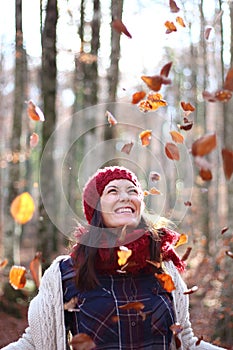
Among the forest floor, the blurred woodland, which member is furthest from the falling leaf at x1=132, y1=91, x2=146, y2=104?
the forest floor

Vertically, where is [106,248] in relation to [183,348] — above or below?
above

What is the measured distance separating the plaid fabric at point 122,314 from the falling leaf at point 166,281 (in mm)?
21

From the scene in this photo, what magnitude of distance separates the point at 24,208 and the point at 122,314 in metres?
1.22

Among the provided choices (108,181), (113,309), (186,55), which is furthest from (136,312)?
(186,55)

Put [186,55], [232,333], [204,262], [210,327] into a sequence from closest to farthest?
1. [232,333]
2. [210,327]
3. [204,262]
4. [186,55]

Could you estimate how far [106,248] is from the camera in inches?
113

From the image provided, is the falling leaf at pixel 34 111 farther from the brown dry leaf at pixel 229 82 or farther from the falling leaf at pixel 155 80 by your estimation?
the brown dry leaf at pixel 229 82

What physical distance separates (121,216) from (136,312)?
47 cm

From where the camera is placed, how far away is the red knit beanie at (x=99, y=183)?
2934mm

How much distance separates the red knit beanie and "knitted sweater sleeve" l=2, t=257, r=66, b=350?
42 cm

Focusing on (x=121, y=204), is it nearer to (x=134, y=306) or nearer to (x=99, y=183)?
(x=99, y=183)

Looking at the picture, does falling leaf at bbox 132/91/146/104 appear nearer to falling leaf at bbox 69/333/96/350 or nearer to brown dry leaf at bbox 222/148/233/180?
brown dry leaf at bbox 222/148/233/180

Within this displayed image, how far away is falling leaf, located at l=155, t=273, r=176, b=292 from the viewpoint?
2906 mm

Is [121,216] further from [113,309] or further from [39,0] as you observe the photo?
[39,0]
